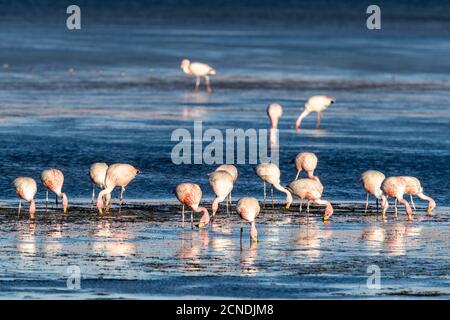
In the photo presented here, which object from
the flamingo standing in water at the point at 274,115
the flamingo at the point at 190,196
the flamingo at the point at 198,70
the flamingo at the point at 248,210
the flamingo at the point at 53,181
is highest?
the flamingo at the point at 198,70

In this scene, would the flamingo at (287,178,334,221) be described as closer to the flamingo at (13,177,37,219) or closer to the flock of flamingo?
the flock of flamingo

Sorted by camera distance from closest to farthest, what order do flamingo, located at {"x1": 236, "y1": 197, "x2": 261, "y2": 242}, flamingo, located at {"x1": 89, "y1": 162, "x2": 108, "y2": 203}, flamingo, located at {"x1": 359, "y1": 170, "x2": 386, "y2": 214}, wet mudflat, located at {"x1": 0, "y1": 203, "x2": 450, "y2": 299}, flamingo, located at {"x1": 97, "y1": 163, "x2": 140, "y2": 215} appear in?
wet mudflat, located at {"x1": 0, "y1": 203, "x2": 450, "y2": 299}, flamingo, located at {"x1": 236, "y1": 197, "x2": 261, "y2": 242}, flamingo, located at {"x1": 97, "y1": 163, "x2": 140, "y2": 215}, flamingo, located at {"x1": 359, "y1": 170, "x2": 386, "y2": 214}, flamingo, located at {"x1": 89, "y1": 162, "x2": 108, "y2": 203}

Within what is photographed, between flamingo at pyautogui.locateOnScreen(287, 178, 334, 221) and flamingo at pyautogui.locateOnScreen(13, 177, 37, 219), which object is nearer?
flamingo at pyautogui.locateOnScreen(13, 177, 37, 219)

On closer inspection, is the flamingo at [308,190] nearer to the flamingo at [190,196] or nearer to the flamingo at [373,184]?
the flamingo at [373,184]

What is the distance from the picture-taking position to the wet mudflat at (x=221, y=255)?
12.7 metres

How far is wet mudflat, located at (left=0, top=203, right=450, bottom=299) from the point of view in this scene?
12.7 metres

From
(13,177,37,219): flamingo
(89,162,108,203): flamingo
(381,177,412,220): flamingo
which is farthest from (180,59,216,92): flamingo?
(13,177,37,219): flamingo

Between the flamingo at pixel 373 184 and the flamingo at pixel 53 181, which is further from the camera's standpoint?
the flamingo at pixel 373 184

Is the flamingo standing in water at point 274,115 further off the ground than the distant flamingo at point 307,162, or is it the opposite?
the flamingo standing in water at point 274,115

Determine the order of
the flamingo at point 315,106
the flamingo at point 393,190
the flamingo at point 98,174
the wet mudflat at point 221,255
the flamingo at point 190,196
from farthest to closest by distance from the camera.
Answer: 1. the flamingo at point 315,106
2. the flamingo at point 98,174
3. the flamingo at point 393,190
4. the flamingo at point 190,196
5. the wet mudflat at point 221,255

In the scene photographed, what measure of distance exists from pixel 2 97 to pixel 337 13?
37458 millimetres

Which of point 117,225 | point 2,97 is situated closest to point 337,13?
point 2,97

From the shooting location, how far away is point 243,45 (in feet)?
141

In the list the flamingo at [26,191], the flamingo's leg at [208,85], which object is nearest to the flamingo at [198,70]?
the flamingo's leg at [208,85]
